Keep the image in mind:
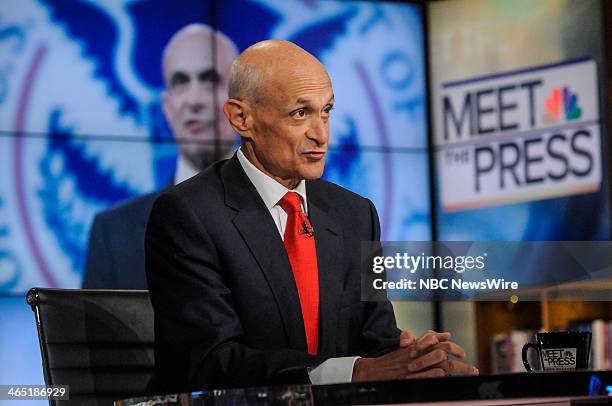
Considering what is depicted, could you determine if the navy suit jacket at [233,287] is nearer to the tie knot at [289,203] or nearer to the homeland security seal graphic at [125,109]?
the tie knot at [289,203]

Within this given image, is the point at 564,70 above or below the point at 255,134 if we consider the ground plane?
above

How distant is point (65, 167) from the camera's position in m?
4.82

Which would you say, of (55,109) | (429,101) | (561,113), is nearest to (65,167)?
(55,109)

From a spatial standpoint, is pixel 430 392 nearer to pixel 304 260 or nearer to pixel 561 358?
pixel 561 358

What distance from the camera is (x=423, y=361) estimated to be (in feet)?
4.58

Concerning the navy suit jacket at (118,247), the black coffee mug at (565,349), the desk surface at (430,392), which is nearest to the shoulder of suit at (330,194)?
the black coffee mug at (565,349)

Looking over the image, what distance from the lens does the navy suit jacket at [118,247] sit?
4.84 metres

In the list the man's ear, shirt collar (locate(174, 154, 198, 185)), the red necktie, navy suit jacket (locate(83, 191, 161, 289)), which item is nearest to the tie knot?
the red necktie

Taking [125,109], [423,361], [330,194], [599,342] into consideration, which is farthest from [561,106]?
[423,361]

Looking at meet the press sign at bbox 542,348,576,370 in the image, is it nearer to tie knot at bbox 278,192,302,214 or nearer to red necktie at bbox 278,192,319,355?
red necktie at bbox 278,192,319,355

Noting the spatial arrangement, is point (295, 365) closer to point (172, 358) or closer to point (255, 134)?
point (172, 358)

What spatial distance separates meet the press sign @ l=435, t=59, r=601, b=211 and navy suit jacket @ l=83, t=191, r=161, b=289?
1.56 metres

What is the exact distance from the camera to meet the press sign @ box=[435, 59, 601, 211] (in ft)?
16.6

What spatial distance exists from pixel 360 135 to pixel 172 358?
359 centimetres
